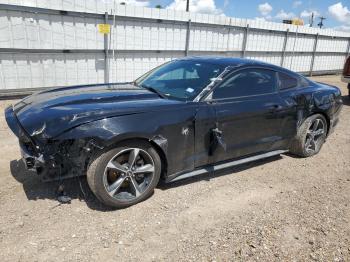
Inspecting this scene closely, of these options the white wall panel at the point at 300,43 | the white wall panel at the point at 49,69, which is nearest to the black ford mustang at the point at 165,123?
the white wall panel at the point at 49,69

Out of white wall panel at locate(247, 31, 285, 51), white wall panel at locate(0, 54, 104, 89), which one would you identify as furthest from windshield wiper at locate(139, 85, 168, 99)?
white wall panel at locate(247, 31, 285, 51)

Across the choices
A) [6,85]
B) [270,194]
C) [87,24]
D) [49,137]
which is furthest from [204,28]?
[49,137]

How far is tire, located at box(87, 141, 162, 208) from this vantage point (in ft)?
9.91

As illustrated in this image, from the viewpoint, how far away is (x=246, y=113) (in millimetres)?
3887

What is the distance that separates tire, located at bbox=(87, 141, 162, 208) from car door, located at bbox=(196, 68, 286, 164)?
0.80 metres

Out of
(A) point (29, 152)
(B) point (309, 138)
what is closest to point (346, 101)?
(B) point (309, 138)

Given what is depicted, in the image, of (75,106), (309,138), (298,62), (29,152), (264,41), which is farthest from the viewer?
(298,62)

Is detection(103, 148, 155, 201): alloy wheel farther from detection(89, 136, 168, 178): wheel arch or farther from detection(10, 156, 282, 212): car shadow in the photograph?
detection(10, 156, 282, 212): car shadow

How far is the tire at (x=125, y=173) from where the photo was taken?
119 inches

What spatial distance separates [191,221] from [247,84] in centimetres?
193

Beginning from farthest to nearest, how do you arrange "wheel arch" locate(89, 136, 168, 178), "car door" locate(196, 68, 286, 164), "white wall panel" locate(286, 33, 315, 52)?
"white wall panel" locate(286, 33, 315, 52) < "car door" locate(196, 68, 286, 164) < "wheel arch" locate(89, 136, 168, 178)

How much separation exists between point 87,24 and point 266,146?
6.54 metres

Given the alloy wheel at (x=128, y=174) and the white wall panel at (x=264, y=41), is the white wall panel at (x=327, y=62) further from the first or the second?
the alloy wheel at (x=128, y=174)

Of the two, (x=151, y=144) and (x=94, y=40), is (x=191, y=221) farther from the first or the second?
(x=94, y=40)
